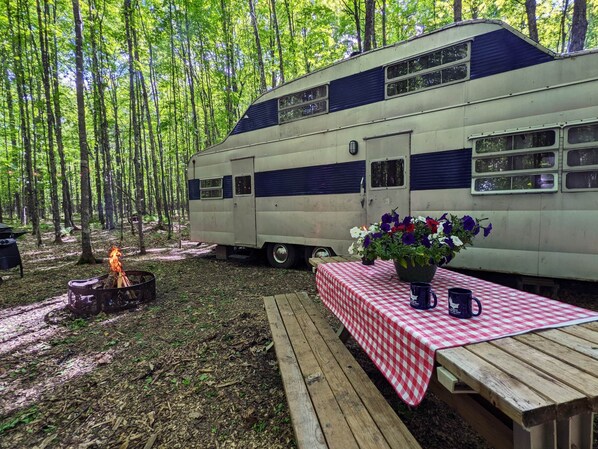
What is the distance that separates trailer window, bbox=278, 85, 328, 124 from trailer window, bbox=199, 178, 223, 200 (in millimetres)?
2485

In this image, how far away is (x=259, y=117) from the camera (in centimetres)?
725

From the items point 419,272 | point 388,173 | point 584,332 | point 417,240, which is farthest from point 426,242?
point 388,173

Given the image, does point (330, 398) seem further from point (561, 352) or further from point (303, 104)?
point (303, 104)

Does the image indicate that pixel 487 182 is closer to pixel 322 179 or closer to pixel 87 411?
pixel 322 179

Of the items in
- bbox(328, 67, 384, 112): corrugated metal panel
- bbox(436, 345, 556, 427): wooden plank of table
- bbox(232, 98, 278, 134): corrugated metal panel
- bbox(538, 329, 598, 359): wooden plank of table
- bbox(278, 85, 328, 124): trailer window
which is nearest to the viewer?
bbox(436, 345, 556, 427): wooden plank of table

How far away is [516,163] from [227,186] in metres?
6.12

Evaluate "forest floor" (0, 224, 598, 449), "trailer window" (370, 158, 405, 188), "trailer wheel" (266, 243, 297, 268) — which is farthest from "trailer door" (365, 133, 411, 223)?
"trailer wheel" (266, 243, 297, 268)

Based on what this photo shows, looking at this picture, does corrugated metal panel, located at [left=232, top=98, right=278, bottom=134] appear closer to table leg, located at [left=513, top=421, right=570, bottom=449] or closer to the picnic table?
the picnic table

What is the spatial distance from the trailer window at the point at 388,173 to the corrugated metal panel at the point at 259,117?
2.77 metres

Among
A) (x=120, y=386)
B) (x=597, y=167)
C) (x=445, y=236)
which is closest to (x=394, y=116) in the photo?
(x=597, y=167)

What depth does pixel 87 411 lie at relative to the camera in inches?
97.0

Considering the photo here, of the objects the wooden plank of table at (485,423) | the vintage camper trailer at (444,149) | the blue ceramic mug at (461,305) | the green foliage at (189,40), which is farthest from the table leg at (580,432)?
the green foliage at (189,40)

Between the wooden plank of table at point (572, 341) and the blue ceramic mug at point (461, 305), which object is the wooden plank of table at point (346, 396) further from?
the wooden plank of table at point (572, 341)

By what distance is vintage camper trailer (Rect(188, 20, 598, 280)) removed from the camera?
3.78m
